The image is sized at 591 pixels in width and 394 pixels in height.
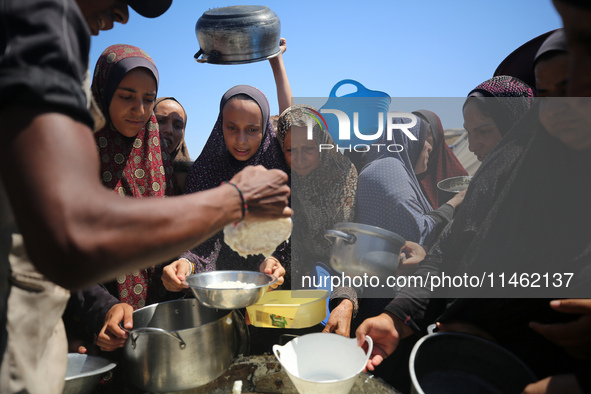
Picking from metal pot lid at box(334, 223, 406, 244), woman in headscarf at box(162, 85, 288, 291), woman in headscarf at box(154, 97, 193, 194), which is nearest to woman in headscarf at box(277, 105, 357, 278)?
woman in headscarf at box(162, 85, 288, 291)

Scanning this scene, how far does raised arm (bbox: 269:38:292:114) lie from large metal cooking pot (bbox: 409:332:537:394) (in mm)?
2954

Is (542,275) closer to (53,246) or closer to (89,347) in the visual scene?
(53,246)

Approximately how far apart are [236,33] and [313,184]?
1.39 m

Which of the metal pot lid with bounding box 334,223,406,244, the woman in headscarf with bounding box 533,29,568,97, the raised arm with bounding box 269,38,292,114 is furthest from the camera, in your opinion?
the raised arm with bounding box 269,38,292,114

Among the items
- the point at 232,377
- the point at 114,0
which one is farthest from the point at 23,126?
the point at 232,377

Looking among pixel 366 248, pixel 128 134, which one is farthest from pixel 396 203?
pixel 128 134

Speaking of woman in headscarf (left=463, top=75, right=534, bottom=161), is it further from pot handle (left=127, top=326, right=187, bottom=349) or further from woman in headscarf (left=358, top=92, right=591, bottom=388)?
pot handle (left=127, top=326, right=187, bottom=349)

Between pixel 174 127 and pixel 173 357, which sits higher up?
pixel 174 127

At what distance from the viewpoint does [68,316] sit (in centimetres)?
209

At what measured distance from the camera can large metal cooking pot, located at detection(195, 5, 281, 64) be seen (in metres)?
2.99

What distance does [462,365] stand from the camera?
135 centimetres

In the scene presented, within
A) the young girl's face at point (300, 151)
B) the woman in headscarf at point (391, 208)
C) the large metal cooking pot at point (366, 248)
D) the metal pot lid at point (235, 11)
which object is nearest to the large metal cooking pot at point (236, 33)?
the metal pot lid at point (235, 11)
